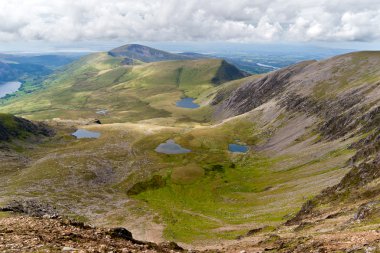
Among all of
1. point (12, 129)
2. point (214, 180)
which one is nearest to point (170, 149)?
point (214, 180)

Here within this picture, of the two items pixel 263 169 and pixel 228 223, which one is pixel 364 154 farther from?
pixel 263 169

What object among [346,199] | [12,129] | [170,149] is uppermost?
[346,199]

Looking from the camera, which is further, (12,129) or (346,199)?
(12,129)

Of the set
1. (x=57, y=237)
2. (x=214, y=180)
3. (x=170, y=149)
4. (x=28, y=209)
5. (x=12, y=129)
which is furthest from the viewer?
(x=170, y=149)

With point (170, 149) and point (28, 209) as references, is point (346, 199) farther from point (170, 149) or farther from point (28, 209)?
point (170, 149)

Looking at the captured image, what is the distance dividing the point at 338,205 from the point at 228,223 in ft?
120

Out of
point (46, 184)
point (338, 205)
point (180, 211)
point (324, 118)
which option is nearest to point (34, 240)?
point (338, 205)

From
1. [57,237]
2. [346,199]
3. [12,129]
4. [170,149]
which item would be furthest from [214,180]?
[12,129]

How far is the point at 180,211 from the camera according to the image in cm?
10806

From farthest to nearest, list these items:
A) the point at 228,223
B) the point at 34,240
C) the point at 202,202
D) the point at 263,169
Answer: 1. the point at 263,169
2. the point at 202,202
3. the point at 228,223
4. the point at 34,240

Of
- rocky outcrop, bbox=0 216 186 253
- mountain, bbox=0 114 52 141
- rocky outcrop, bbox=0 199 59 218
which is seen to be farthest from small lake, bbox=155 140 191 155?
rocky outcrop, bbox=0 216 186 253

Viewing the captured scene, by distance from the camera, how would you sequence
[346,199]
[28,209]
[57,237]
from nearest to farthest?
1. [57,237]
2. [346,199]
3. [28,209]

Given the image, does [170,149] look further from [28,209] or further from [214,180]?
[28,209]

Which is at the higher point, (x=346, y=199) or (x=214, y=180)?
(x=346, y=199)
